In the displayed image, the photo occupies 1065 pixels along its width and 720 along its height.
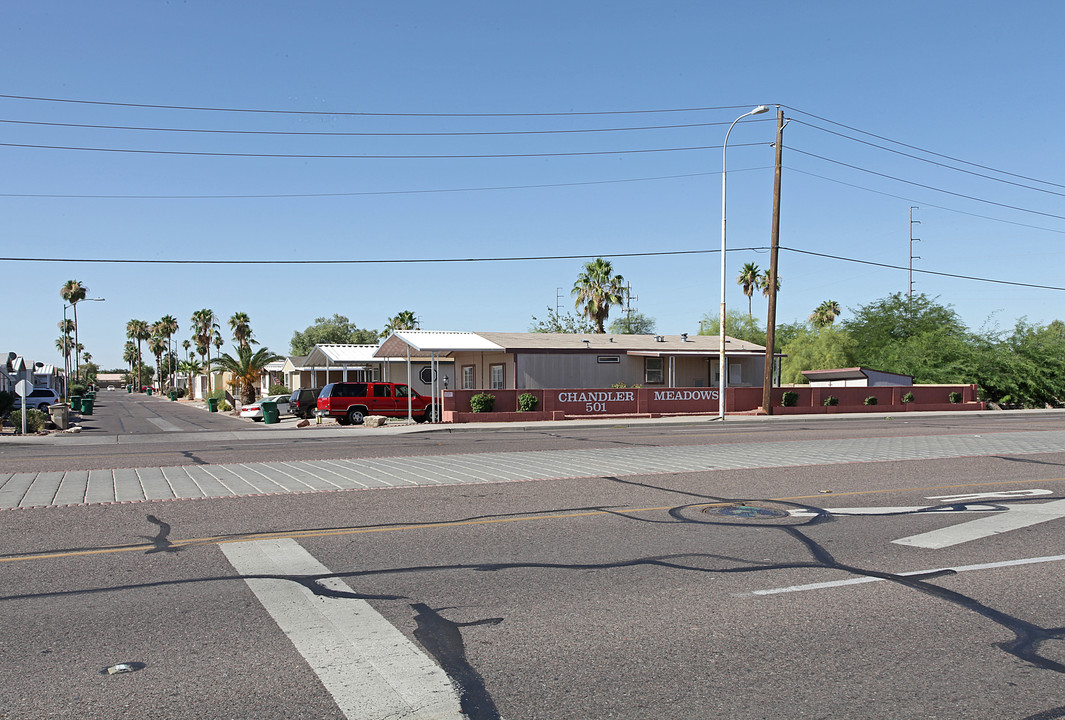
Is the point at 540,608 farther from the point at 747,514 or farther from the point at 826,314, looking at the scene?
the point at 826,314

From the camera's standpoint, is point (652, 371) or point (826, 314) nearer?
point (652, 371)

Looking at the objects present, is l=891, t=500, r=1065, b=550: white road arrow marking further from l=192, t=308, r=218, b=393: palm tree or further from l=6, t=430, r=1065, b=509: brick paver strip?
l=192, t=308, r=218, b=393: palm tree

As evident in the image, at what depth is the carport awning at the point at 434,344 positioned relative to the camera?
33031mm

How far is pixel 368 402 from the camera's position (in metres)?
34.0

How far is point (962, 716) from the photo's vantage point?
394cm

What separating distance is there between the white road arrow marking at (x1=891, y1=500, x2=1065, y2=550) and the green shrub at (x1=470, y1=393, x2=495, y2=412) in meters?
24.0

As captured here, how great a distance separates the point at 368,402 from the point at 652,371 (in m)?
15.4

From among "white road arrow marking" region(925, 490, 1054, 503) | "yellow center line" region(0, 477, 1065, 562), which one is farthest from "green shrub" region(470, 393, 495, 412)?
"white road arrow marking" region(925, 490, 1054, 503)

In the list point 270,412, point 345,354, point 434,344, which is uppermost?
point 434,344

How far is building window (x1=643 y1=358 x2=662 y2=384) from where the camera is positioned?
41688mm

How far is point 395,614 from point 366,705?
4.80 ft

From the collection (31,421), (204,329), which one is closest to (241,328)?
(204,329)

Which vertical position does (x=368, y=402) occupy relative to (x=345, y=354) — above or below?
below

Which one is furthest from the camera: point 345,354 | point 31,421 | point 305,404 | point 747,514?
point 345,354
